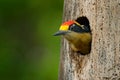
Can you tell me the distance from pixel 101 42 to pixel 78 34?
10.2 inches

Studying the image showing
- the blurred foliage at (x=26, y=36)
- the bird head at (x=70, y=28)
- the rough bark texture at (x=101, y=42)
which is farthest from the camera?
the blurred foliage at (x=26, y=36)

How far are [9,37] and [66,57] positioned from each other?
3.74 metres

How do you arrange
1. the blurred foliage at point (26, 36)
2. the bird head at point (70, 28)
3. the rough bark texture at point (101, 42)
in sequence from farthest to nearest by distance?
1. the blurred foliage at point (26, 36)
2. the bird head at point (70, 28)
3. the rough bark texture at point (101, 42)

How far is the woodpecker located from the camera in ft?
18.7

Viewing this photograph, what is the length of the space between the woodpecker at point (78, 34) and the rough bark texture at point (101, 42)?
0.06 m

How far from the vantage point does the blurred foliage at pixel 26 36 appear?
30.6 ft

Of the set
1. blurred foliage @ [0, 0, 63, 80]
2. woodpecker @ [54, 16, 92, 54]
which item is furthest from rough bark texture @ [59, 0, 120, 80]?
blurred foliage @ [0, 0, 63, 80]

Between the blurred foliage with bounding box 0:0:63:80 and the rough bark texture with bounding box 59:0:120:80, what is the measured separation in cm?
331

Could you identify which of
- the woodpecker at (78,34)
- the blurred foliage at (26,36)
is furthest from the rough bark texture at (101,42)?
the blurred foliage at (26,36)

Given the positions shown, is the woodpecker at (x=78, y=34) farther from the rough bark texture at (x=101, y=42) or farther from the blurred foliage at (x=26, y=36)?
the blurred foliage at (x=26, y=36)

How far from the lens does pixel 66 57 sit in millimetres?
5977

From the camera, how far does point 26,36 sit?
9633 millimetres

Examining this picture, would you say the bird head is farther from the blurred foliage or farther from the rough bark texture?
the blurred foliage

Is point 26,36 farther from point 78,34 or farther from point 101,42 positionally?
point 101,42
